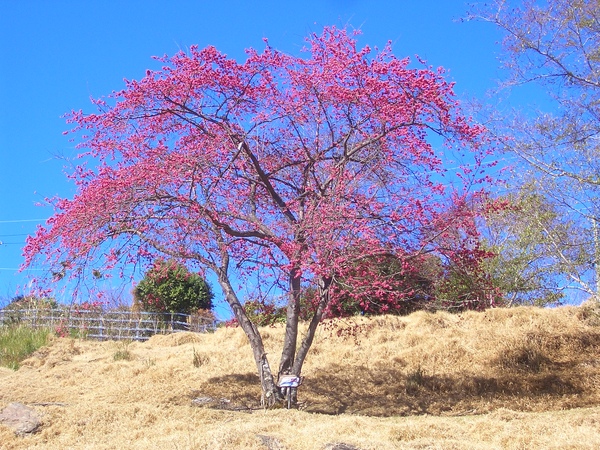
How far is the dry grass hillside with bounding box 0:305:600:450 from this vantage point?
6191 mm

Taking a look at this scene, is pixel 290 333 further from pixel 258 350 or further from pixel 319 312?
pixel 319 312

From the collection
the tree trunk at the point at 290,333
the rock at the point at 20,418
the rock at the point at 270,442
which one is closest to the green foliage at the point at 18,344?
the rock at the point at 20,418

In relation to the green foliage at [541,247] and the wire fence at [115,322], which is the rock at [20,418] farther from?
the wire fence at [115,322]

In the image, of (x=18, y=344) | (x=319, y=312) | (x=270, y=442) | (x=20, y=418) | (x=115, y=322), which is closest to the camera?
(x=270, y=442)

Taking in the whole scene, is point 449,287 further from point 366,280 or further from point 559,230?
point 559,230

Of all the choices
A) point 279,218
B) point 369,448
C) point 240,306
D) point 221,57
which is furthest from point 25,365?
point 369,448

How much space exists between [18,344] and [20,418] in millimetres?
7455

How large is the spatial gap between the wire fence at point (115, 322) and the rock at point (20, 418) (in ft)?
30.9

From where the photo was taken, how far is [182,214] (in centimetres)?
845

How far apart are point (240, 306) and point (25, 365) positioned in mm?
6072

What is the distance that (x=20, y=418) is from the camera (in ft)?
22.7

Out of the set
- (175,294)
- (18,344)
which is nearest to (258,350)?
(18,344)

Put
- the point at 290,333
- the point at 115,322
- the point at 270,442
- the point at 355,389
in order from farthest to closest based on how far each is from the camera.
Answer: the point at 115,322
the point at 355,389
the point at 290,333
the point at 270,442

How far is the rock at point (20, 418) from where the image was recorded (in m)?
6.72
